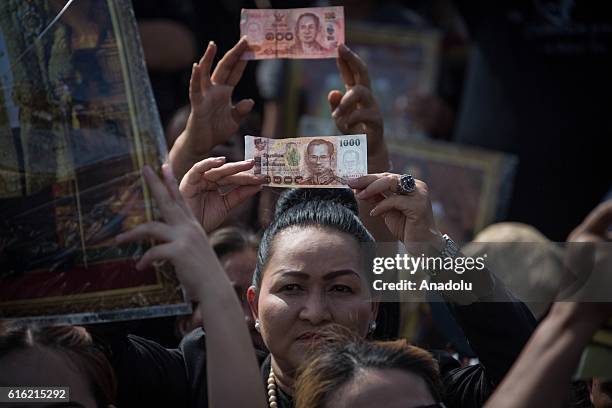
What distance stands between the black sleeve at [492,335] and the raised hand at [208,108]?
3.45 ft

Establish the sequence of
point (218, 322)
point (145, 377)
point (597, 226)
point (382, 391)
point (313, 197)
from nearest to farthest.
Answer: point (597, 226) → point (218, 322) → point (382, 391) → point (145, 377) → point (313, 197)

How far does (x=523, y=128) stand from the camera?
17.5 feet

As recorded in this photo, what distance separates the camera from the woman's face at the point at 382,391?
93.4 inches

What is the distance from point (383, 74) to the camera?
19.4 feet

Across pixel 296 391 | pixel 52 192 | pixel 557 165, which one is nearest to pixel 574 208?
pixel 557 165

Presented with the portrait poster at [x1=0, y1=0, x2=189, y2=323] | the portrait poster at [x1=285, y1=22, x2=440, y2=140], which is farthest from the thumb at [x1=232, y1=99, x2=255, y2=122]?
the portrait poster at [x1=285, y1=22, x2=440, y2=140]

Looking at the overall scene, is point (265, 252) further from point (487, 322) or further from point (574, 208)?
point (574, 208)

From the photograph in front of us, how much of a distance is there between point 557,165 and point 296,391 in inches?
122

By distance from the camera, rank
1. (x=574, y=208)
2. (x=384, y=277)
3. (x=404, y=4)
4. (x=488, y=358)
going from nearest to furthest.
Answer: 1. (x=488, y=358)
2. (x=384, y=277)
3. (x=574, y=208)
4. (x=404, y=4)

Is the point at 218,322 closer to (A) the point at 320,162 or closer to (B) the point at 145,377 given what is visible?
(B) the point at 145,377

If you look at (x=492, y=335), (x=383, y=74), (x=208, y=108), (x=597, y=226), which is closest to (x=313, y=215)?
(x=208, y=108)

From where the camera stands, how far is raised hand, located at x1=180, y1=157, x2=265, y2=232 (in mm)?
2924

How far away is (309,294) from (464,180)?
2691mm

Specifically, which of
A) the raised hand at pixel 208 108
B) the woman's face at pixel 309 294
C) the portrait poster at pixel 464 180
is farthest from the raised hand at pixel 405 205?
the portrait poster at pixel 464 180
